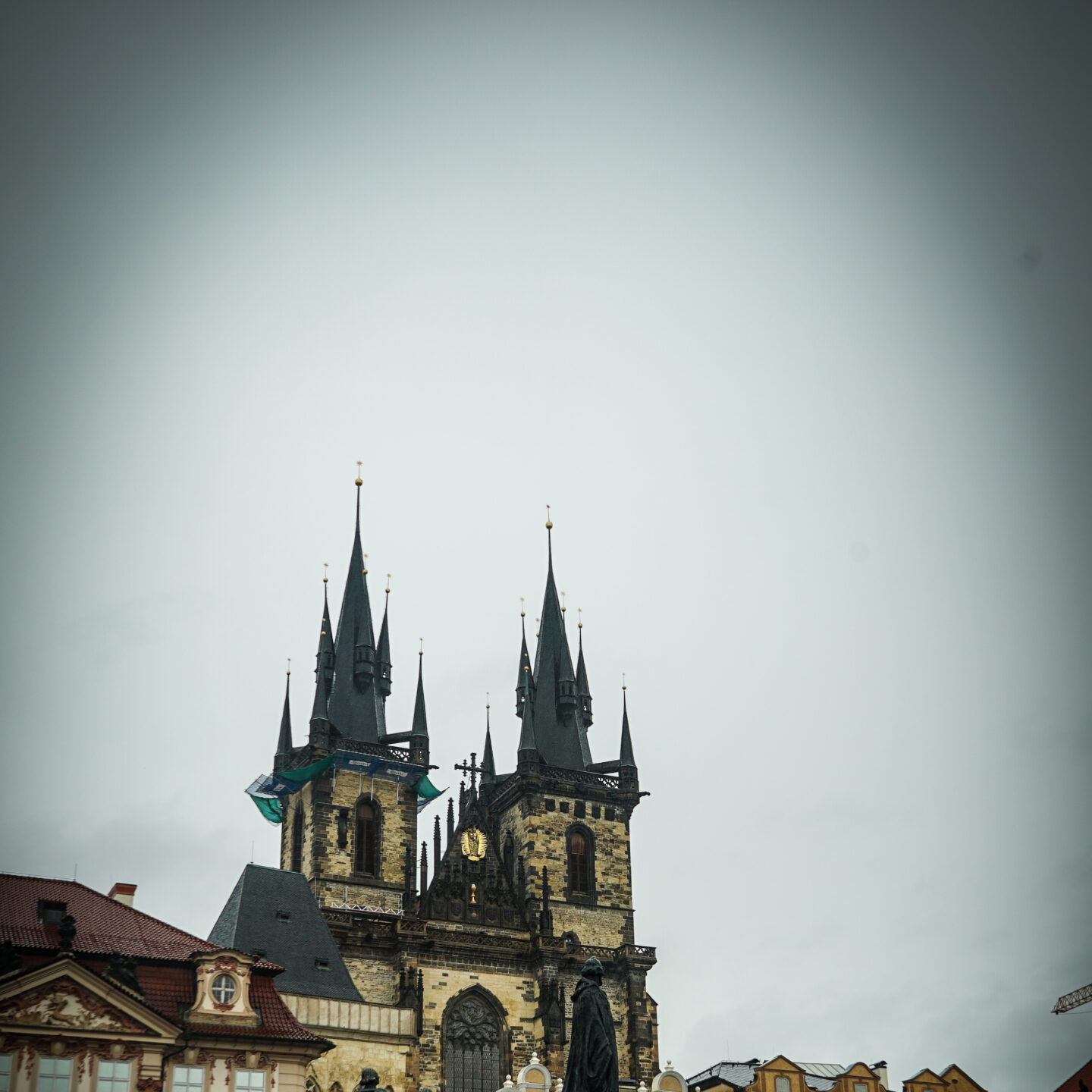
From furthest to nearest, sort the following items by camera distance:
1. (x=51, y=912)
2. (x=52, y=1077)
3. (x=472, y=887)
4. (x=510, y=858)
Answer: (x=510, y=858) → (x=472, y=887) → (x=51, y=912) → (x=52, y=1077)

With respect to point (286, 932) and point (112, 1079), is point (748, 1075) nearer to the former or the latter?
point (286, 932)

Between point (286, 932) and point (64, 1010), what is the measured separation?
1269 cm

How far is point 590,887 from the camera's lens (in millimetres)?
56531

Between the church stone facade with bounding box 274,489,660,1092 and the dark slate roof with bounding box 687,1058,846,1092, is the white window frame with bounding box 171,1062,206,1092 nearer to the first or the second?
the church stone facade with bounding box 274,489,660,1092

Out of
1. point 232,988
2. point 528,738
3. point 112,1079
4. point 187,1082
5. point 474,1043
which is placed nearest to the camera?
point 112,1079

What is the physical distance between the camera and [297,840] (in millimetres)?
55719

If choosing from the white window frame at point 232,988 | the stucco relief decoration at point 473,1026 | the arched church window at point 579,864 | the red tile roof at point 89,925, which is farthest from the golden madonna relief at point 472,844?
the white window frame at point 232,988

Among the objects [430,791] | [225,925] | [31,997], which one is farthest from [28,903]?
[430,791]

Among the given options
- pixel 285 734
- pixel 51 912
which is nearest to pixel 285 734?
pixel 285 734

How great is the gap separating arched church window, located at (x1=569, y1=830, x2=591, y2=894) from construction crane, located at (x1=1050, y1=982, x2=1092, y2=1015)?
3002cm

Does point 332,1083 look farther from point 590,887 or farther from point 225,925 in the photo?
point 590,887

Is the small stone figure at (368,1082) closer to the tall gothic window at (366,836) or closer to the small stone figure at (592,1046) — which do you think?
the small stone figure at (592,1046)

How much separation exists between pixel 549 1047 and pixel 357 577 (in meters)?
22.4

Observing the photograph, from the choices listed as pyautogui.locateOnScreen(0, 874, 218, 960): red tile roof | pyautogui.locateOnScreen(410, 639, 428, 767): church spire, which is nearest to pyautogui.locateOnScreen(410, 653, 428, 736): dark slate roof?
pyautogui.locateOnScreen(410, 639, 428, 767): church spire
